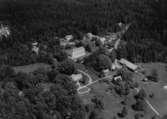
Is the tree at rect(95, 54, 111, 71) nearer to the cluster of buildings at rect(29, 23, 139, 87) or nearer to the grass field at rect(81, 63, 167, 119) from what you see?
the cluster of buildings at rect(29, 23, 139, 87)

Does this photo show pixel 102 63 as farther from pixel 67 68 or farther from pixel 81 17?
pixel 81 17

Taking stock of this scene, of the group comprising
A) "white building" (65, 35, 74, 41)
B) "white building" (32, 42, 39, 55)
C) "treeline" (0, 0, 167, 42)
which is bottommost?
"white building" (32, 42, 39, 55)

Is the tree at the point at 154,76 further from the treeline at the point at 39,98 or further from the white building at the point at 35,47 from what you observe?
the white building at the point at 35,47

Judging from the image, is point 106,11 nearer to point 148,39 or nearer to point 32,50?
point 148,39

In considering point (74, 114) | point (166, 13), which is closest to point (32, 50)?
point (74, 114)

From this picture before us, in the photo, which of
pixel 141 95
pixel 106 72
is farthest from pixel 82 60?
pixel 141 95

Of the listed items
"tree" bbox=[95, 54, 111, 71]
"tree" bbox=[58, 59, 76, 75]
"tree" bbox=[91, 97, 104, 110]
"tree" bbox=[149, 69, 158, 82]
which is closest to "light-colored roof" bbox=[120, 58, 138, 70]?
"tree" bbox=[149, 69, 158, 82]
